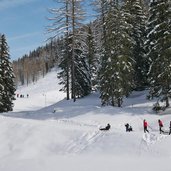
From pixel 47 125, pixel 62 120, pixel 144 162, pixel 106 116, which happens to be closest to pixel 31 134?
pixel 47 125

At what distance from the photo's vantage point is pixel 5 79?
5069cm

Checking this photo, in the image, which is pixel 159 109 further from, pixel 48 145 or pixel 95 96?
pixel 95 96

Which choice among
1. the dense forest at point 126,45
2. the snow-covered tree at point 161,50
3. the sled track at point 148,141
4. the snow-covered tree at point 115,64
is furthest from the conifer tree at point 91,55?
the sled track at point 148,141

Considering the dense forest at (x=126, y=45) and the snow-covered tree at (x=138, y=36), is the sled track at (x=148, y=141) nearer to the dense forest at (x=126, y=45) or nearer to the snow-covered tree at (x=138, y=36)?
the dense forest at (x=126, y=45)

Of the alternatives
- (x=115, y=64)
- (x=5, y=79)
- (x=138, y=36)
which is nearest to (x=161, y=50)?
(x=115, y=64)

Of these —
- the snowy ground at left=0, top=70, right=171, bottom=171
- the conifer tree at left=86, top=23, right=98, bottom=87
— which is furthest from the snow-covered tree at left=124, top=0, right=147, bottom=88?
the conifer tree at left=86, top=23, right=98, bottom=87

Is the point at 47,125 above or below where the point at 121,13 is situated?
below

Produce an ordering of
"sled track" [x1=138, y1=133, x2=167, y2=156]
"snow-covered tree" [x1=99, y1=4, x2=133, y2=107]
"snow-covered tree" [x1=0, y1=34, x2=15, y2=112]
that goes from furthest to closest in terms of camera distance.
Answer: "snow-covered tree" [x1=0, y1=34, x2=15, y2=112], "snow-covered tree" [x1=99, y1=4, x2=133, y2=107], "sled track" [x1=138, y1=133, x2=167, y2=156]

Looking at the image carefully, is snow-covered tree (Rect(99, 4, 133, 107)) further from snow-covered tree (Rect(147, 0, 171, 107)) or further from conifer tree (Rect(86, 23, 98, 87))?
conifer tree (Rect(86, 23, 98, 87))

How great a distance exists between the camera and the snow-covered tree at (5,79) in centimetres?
4869

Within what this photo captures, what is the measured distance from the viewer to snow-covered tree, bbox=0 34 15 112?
48688 millimetres

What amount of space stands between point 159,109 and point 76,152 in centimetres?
1133

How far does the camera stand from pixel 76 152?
26.2 metres

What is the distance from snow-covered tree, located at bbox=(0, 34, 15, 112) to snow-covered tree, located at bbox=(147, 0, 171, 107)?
67.8 feet
